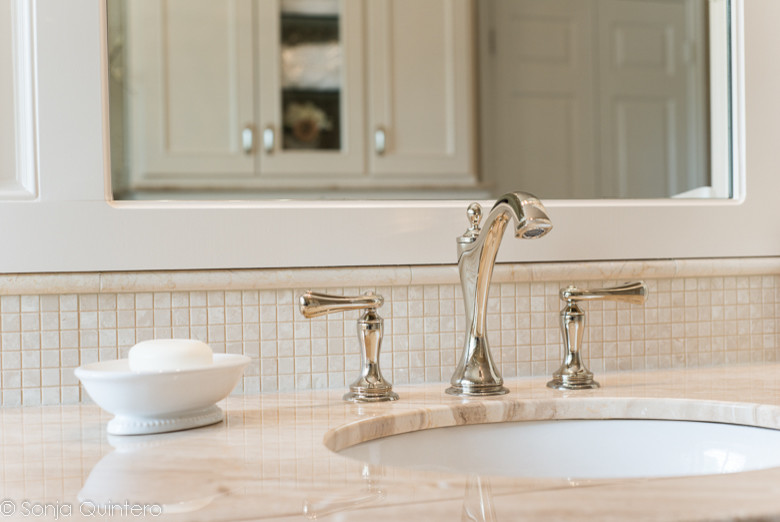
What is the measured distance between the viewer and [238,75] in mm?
1008

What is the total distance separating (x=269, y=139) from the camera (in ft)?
3.24

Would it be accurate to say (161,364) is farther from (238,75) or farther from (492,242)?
(238,75)

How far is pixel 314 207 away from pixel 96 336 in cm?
29

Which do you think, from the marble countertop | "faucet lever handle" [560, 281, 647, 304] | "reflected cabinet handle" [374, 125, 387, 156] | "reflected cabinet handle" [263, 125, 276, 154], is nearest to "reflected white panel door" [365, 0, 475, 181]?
"reflected cabinet handle" [374, 125, 387, 156]

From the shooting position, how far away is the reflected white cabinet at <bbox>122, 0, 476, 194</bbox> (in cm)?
95

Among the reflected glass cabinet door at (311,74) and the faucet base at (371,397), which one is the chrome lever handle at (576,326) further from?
the reflected glass cabinet door at (311,74)

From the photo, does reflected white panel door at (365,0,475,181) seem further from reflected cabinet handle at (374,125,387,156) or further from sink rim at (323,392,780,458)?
sink rim at (323,392,780,458)

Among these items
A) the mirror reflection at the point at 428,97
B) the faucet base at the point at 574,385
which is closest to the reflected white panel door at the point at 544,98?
the mirror reflection at the point at 428,97

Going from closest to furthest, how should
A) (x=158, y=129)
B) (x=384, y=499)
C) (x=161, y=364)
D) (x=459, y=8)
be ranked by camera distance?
(x=384, y=499) < (x=161, y=364) < (x=158, y=129) < (x=459, y=8)

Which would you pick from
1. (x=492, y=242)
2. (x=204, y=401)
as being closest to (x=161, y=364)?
(x=204, y=401)

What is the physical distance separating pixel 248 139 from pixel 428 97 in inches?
9.8

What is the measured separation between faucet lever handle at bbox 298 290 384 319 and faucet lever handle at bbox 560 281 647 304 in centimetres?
23

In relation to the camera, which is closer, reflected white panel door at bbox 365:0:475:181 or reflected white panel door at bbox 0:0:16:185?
reflected white panel door at bbox 0:0:16:185

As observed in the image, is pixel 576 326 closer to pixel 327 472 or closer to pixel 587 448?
pixel 587 448
